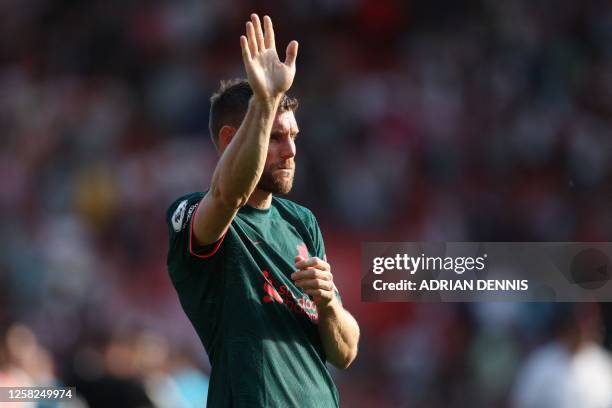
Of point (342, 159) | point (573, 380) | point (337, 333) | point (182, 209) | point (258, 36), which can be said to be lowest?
point (337, 333)

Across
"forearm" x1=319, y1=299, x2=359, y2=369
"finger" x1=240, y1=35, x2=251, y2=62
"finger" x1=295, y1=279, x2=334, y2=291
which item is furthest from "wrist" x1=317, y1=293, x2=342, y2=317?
"finger" x1=240, y1=35, x2=251, y2=62

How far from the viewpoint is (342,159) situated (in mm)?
7945

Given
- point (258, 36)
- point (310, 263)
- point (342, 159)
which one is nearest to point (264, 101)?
point (258, 36)

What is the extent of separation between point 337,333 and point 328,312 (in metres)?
0.09

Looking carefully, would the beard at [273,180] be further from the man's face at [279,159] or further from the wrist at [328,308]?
the wrist at [328,308]

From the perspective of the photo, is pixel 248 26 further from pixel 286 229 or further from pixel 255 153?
pixel 286 229

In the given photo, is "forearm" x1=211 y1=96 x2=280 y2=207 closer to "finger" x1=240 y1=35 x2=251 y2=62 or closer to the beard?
"finger" x1=240 y1=35 x2=251 y2=62

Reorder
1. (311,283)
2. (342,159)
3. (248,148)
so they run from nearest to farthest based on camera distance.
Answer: (248,148), (311,283), (342,159)

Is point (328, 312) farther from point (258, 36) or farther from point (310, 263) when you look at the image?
point (258, 36)

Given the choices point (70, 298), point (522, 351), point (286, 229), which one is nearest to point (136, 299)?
point (70, 298)

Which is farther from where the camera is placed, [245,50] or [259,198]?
[259,198]

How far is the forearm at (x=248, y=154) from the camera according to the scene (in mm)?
2385

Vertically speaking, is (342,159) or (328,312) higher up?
(342,159)

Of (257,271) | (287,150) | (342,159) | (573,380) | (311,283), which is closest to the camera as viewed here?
(311,283)
